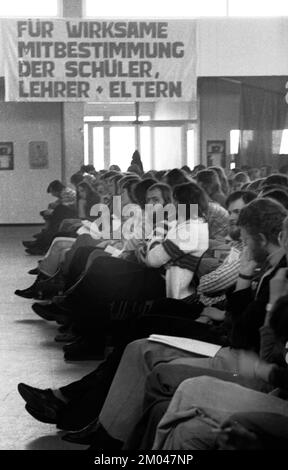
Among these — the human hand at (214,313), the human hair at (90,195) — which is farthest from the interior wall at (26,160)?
the human hand at (214,313)

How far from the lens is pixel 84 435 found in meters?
4.04

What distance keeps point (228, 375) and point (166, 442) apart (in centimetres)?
47

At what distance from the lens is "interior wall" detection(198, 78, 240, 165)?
17719 mm

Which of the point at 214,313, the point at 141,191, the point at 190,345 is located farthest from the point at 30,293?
the point at 190,345

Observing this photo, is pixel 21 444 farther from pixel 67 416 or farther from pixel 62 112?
pixel 62 112

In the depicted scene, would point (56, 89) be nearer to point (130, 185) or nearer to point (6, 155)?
point (6, 155)

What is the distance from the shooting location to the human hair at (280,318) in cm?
292

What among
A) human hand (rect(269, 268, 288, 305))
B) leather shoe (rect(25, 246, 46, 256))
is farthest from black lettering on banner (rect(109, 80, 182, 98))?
human hand (rect(269, 268, 288, 305))

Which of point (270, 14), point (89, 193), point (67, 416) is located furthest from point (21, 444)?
point (270, 14)

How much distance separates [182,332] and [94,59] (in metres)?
11.3

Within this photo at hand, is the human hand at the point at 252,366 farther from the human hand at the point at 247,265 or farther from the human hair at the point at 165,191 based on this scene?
the human hair at the point at 165,191

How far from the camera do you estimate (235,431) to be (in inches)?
102

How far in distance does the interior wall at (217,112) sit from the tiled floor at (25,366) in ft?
28.0

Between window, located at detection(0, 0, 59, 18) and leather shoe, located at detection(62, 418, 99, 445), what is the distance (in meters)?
13.3
